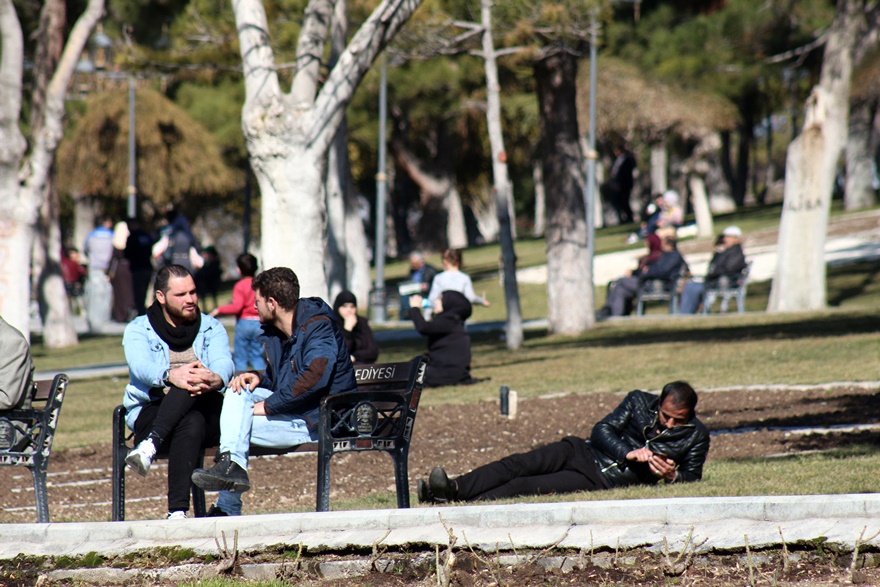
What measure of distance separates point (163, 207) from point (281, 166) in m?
35.2

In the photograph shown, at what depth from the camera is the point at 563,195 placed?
754 inches

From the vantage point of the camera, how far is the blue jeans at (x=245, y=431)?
6652 millimetres

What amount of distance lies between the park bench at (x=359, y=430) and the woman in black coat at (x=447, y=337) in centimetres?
613

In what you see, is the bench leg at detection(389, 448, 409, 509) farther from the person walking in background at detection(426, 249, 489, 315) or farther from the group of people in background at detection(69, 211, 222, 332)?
the group of people in background at detection(69, 211, 222, 332)

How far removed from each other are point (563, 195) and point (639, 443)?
38.9 feet

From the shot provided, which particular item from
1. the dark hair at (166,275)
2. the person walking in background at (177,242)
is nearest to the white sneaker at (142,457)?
the dark hair at (166,275)

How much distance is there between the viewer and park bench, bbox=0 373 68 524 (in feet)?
22.4

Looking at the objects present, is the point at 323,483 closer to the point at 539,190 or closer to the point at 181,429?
the point at 181,429

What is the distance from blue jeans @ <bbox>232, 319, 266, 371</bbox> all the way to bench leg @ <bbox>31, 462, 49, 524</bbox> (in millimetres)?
6601

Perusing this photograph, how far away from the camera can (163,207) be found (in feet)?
151

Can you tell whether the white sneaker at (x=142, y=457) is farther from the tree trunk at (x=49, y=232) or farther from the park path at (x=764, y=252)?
the park path at (x=764, y=252)

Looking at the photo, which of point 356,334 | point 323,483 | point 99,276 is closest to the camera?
point 323,483

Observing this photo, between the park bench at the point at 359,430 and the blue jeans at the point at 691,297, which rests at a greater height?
the park bench at the point at 359,430

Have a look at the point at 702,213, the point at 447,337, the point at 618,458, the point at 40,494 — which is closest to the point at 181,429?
the point at 40,494
